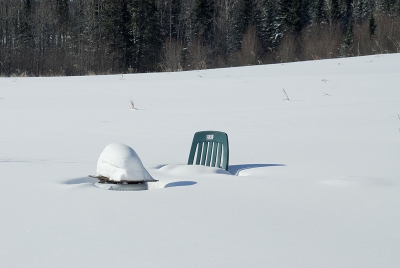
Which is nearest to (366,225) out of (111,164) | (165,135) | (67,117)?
(111,164)

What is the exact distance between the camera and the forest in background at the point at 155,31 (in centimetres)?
2733

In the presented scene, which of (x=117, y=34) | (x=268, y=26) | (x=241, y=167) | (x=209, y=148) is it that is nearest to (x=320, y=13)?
(x=268, y=26)

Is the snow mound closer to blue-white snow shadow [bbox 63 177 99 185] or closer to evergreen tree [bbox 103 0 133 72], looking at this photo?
blue-white snow shadow [bbox 63 177 99 185]

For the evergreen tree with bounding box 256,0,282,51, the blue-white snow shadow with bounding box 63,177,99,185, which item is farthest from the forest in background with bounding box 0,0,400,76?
the blue-white snow shadow with bounding box 63,177,99,185

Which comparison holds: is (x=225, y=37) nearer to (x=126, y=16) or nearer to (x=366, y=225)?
(x=126, y=16)

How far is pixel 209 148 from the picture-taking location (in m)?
3.55

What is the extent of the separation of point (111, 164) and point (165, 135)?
2226 millimetres

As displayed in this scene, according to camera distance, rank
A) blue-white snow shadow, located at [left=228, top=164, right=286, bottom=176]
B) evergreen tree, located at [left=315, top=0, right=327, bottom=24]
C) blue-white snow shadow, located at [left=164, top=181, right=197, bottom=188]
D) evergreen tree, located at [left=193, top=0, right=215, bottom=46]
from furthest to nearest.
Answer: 1. evergreen tree, located at [left=315, top=0, right=327, bottom=24]
2. evergreen tree, located at [left=193, top=0, right=215, bottom=46]
3. blue-white snow shadow, located at [left=228, top=164, right=286, bottom=176]
4. blue-white snow shadow, located at [left=164, top=181, right=197, bottom=188]

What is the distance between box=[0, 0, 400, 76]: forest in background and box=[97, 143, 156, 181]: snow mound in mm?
20755

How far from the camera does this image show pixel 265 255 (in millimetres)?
1714

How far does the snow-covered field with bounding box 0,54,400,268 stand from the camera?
1.75 meters

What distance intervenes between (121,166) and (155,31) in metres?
29.0

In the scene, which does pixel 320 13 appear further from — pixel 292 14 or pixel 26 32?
pixel 26 32

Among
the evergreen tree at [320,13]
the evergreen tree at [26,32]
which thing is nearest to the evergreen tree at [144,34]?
the evergreen tree at [26,32]
